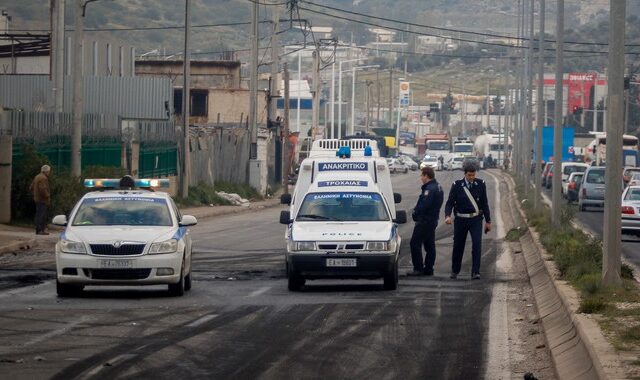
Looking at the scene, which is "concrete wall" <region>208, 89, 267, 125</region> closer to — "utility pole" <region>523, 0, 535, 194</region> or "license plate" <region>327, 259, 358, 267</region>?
"utility pole" <region>523, 0, 535, 194</region>

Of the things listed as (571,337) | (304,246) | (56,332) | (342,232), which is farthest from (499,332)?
(342,232)

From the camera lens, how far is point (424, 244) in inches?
872

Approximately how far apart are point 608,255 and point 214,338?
5710 millimetres

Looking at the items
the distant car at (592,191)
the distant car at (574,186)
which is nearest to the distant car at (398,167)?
the distant car at (574,186)

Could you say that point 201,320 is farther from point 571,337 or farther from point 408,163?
point 408,163

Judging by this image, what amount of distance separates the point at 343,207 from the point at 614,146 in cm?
515

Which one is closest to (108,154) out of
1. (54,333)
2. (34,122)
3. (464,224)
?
(34,122)

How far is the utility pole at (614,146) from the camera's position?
55.3ft

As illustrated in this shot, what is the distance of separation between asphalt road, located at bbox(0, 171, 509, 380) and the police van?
1.16 ft

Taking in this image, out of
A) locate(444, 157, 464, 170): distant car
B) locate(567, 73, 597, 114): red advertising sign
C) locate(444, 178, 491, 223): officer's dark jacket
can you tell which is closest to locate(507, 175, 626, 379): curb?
locate(444, 178, 491, 223): officer's dark jacket

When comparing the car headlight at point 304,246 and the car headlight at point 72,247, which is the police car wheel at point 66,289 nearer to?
the car headlight at point 72,247

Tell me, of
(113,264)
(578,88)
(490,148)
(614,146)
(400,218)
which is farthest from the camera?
(578,88)

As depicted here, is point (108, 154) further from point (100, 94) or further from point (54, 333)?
point (54, 333)

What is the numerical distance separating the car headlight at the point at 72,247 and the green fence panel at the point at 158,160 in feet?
96.0
